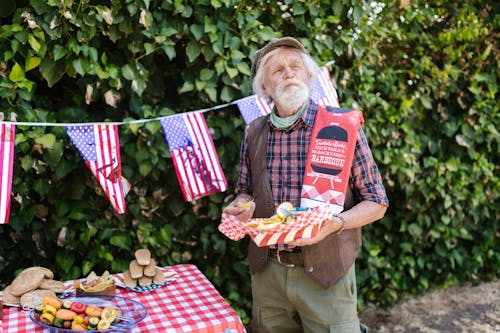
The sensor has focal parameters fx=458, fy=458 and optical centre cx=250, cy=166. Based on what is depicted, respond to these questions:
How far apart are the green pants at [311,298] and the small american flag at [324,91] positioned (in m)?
1.08

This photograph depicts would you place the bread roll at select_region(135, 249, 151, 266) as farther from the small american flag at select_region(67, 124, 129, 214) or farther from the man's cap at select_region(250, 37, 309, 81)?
the man's cap at select_region(250, 37, 309, 81)

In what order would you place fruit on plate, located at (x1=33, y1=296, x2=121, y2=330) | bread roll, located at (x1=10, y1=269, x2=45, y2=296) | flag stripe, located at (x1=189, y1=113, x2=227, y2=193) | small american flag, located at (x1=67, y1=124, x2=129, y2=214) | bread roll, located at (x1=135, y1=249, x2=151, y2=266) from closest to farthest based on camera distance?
fruit on plate, located at (x1=33, y1=296, x2=121, y2=330) < bread roll, located at (x1=10, y1=269, x2=45, y2=296) < bread roll, located at (x1=135, y1=249, x2=151, y2=266) < small american flag, located at (x1=67, y1=124, x2=129, y2=214) < flag stripe, located at (x1=189, y1=113, x2=227, y2=193)

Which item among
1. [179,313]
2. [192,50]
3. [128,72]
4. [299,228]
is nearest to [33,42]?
[128,72]

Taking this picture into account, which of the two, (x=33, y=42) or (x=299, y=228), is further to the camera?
(x=33, y=42)

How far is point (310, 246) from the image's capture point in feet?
6.39

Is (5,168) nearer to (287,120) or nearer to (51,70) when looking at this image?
(51,70)

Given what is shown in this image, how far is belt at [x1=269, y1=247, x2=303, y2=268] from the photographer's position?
6.57 feet

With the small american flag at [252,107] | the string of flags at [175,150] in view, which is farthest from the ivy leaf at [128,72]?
the small american flag at [252,107]

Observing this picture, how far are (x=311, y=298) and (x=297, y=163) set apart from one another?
59cm

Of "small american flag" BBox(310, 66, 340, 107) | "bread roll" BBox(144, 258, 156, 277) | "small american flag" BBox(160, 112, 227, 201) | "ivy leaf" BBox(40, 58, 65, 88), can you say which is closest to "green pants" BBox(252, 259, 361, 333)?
"bread roll" BBox(144, 258, 156, 277)

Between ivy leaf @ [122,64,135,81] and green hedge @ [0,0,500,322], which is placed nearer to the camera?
green hedge @ [0,0,500,322]

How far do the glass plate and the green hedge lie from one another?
837 millimetres

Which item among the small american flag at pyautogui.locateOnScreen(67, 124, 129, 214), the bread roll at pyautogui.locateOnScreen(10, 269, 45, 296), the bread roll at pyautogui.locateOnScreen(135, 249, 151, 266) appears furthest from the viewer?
the small american flag at pyautogui.locateOnScreen(67, 124, 129, 214)

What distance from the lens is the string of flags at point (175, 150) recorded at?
2.01 meters
